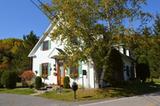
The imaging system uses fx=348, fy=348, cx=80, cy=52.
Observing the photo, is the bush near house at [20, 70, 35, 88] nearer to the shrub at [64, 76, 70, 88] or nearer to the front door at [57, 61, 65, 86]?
the front door at [57, 61, 65, 86]

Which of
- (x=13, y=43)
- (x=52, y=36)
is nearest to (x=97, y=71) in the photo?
(x=52, y=36)

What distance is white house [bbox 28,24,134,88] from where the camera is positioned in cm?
3291

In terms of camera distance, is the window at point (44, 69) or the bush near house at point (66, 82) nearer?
the bush near house at point (66, 82)

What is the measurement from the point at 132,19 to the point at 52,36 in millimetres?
6541

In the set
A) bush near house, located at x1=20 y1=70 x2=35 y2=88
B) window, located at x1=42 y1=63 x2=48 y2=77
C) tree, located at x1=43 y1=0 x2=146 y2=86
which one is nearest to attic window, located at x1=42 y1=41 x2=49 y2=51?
window, located at x1=42 y1=63 x2=48 y2=77

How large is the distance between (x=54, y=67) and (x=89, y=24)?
10685 mm

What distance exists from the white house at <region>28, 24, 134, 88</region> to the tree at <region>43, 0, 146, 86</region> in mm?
3380

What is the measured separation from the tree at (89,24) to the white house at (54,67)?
338 centimetres

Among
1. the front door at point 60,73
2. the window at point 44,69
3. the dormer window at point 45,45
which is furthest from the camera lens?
the dormer window at point 45,45

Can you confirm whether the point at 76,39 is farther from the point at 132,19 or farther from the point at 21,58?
the point at 21,58

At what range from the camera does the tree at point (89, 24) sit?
2716 centimetres

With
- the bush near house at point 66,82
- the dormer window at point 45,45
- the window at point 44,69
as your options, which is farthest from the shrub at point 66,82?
the dormer window at point 45,45

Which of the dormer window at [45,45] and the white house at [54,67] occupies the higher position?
the dormer window at [45,45]

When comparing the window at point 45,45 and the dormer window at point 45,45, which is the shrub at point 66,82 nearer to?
the dormer window at point 45,45
